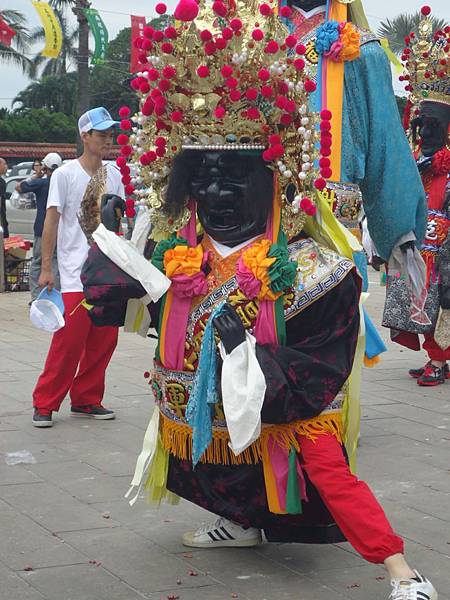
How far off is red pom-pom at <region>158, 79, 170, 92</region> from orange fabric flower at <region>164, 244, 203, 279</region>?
53 centimetres

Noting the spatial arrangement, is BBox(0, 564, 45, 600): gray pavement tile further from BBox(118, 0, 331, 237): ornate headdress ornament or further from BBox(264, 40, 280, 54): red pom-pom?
BBox(264, 40, 280, 54): red pom-pom

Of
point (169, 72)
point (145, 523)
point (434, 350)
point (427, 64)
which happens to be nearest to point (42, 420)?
point (145, 523)

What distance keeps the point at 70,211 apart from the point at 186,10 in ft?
9.34

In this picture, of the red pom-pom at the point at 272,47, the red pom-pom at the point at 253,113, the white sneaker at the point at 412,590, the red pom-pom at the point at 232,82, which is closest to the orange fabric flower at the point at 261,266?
the red pom-pom at the point at 253,113

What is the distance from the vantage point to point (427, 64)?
25.3 feet

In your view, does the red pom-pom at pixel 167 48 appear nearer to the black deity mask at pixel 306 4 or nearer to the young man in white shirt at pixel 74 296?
the black deity mask at pixel 306 4

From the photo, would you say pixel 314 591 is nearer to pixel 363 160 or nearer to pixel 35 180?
pixel 363 160

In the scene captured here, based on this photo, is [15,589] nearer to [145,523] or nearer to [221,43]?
[145,523]

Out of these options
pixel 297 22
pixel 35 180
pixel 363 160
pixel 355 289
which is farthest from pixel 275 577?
pixel 35 180

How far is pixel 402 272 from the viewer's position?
18.2ft

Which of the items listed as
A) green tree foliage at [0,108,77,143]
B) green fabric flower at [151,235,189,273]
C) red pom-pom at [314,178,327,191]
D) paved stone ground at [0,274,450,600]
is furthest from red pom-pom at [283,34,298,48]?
green tree foliage at [0,108,77,143]

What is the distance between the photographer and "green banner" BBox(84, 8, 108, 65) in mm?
22656

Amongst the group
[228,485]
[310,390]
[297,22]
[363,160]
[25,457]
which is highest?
[297,22]

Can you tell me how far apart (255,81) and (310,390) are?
1009 mm
